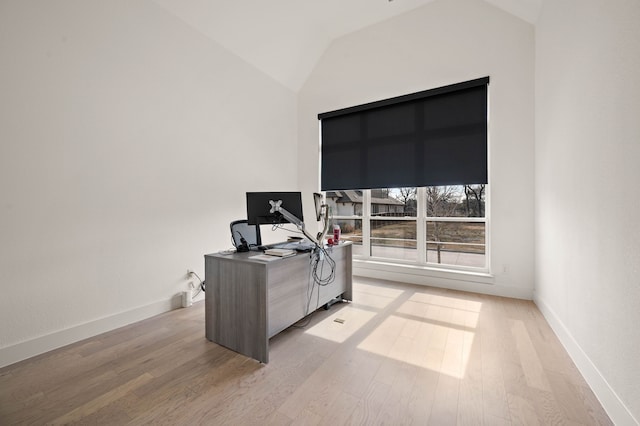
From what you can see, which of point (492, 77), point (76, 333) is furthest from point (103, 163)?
point (492, 77)

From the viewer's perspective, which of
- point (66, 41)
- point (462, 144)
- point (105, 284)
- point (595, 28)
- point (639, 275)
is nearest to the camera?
point (639, 275)

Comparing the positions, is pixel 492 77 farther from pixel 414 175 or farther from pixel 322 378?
pixel 322 378

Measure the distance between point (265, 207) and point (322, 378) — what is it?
1450 mm

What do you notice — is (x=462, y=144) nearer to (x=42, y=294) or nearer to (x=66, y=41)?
(x=66, y=41)

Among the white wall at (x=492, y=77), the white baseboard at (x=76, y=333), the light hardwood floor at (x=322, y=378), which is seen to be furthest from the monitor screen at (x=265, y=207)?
the white wall at (x=492, y=77)

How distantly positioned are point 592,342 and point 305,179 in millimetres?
4221

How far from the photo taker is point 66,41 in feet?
7.73

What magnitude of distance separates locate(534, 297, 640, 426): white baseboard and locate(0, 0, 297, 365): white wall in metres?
3.81

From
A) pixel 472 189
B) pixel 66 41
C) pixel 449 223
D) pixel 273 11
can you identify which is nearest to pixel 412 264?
pixel 449 223

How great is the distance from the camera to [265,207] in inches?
96.3

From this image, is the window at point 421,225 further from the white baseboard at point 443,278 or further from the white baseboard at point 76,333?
the white baseboard at point 76,333

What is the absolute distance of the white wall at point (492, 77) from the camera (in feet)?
11.0

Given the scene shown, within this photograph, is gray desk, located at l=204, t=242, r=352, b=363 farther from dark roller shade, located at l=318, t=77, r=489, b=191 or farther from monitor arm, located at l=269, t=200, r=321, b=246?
dark roller shade, located at l=318, t=77, r=489, b=191

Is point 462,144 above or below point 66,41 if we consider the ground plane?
below
